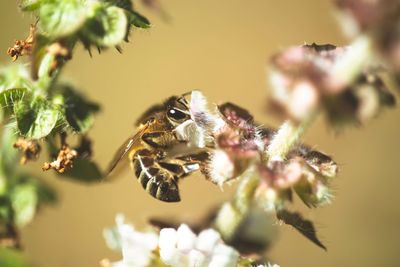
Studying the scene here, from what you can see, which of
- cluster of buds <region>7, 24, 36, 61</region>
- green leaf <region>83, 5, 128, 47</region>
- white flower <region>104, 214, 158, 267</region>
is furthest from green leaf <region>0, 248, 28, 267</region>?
green leaf <region>83, 5, 128, 47</region>

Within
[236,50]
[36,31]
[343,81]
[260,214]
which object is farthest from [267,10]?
[343,81]

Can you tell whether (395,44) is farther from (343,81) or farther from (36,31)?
(36,31)

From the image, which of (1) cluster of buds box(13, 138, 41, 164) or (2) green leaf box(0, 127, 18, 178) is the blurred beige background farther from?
(1) cluster of buds box(13, 138, 41, 164)

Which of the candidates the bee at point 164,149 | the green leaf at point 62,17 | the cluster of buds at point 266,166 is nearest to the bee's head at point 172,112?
the bee at point 164,149

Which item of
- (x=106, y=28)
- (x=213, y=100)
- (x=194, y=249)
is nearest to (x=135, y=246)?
(x=194, y=249)

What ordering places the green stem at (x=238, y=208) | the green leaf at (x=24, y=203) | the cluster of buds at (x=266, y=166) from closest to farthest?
the cluster of buds at (x=266, y=166) → the green stem at (x=238, y=208) → the green leaf at (x=24, y=203)

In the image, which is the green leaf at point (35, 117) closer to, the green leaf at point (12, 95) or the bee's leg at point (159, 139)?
the green leaf at point (12, 95)
